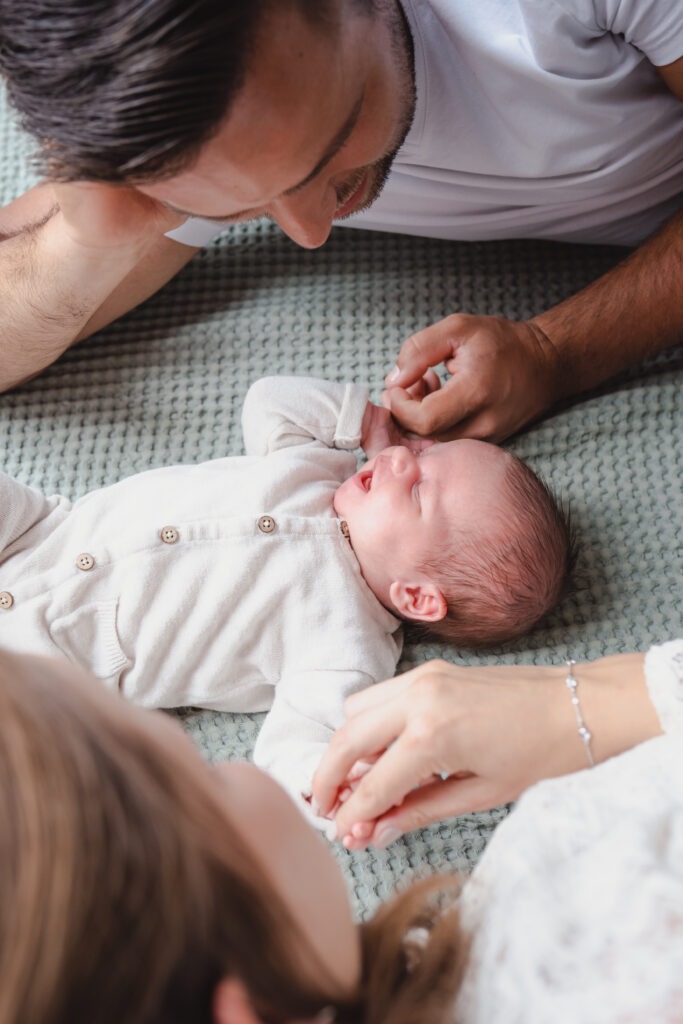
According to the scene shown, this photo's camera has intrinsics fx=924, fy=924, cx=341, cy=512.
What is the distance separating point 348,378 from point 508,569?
0.46 metres

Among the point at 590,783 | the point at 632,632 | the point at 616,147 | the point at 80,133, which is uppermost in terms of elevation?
the point at 80,133

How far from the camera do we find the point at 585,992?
2.00ft

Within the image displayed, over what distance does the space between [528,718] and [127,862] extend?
0.51 metres

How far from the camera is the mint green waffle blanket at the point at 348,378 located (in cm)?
125

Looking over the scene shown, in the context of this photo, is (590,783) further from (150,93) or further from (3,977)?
(150,93)

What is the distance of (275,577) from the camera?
4.01 feet

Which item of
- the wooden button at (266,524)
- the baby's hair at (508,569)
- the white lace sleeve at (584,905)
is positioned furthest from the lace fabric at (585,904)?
the wooden button at (266,524)

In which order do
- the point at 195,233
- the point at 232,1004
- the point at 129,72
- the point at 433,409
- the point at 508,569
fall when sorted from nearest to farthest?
the point at 232,1004 → the point at 129,72 → the point at 508,569 → the point at 433,409 → the point at 195,233

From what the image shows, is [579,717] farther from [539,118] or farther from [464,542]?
[539,118]

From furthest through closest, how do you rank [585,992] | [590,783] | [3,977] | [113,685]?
[113,685] < [590,783] < [585,992] < [3,977]

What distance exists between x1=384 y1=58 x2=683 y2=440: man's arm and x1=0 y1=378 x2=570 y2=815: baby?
6 cm

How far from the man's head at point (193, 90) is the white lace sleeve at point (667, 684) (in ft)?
1.95

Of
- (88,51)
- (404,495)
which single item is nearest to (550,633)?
(404,495)

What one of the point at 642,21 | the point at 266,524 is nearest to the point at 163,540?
the point at 266,524
